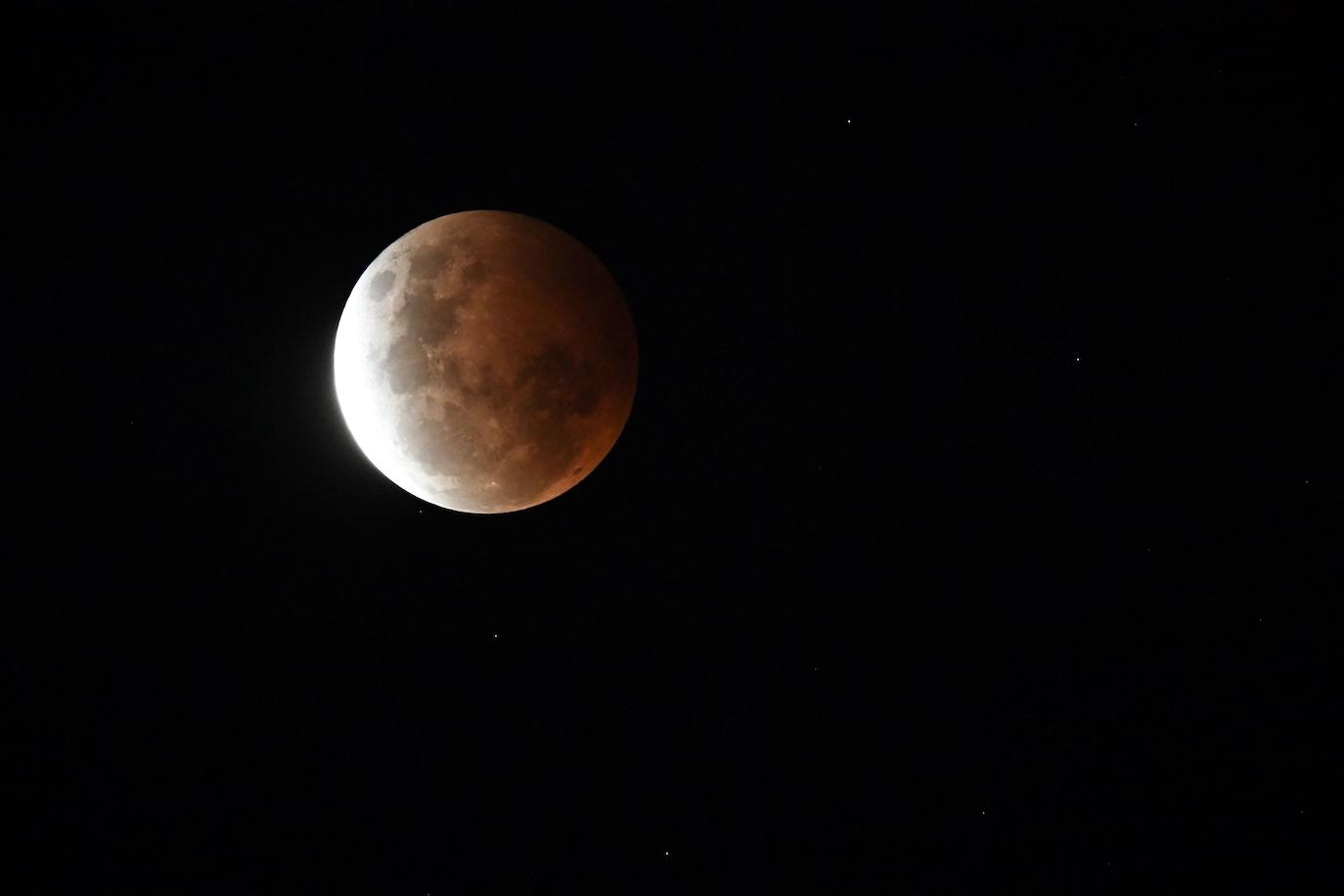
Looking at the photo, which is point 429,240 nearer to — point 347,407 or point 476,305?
point 476,305

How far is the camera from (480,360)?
286 cm

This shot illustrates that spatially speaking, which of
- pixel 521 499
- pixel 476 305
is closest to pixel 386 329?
pixel 476 305

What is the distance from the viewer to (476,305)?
289 centimetres

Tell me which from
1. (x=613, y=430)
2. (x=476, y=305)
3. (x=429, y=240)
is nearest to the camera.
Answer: (x=476, y=305)

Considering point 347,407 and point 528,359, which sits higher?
point 347,407

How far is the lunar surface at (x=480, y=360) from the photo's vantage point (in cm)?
288

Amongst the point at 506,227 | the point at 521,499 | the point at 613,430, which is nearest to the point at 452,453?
the point at 521,499

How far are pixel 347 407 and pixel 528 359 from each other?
30.3 inches

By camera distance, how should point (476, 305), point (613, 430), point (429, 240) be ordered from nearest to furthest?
point (476, 305)
point (429, 240)
point (613, 430)

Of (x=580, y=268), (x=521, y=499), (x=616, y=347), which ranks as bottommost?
(x=521, y=499)

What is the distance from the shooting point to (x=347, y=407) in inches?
125

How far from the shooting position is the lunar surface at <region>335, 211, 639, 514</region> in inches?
113

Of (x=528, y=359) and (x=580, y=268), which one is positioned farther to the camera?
(x=580, y=268)

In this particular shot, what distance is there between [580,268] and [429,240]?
1.76 ft
